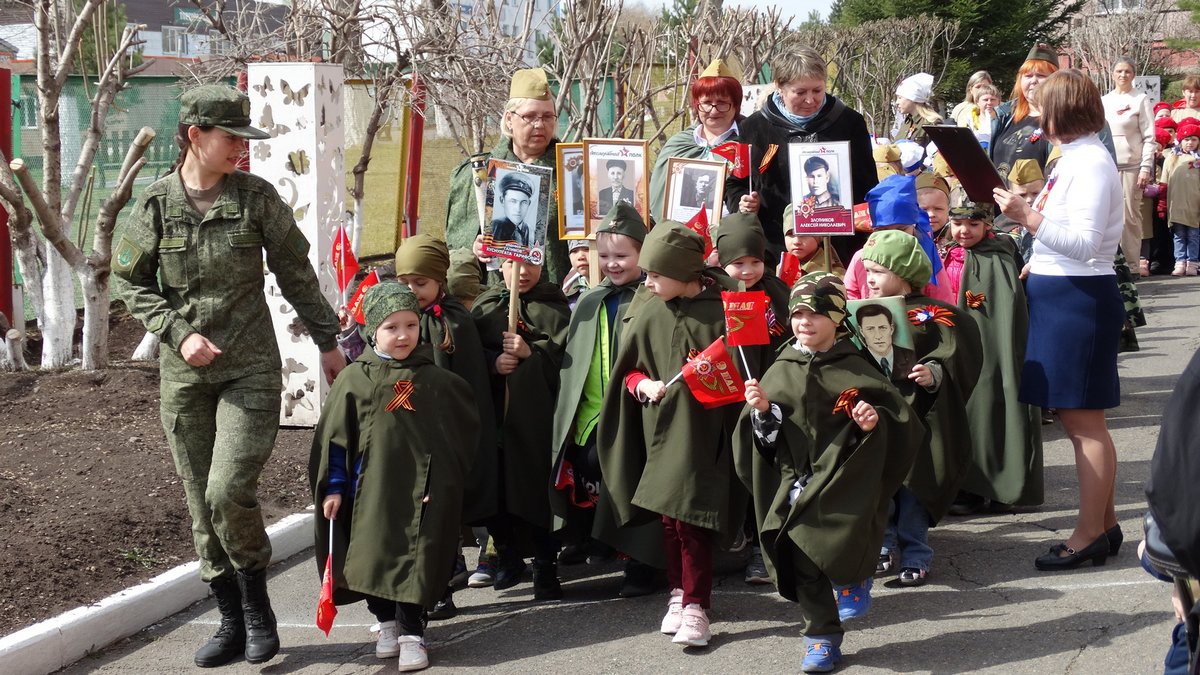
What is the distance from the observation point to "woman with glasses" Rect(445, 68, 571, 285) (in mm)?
6352

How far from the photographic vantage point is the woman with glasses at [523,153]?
20.8 ft

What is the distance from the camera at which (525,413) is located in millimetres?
5777

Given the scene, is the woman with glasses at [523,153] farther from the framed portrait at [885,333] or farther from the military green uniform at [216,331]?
the framed portrait at [885,333]

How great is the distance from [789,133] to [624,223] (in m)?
1.50

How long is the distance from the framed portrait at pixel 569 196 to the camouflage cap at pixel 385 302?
1.41 metres

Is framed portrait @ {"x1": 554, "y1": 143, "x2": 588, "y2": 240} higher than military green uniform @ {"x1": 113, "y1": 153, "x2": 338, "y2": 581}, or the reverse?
framed portrait @ {"x1": 554, "y1": 143, "x2": 588, "y2": 240}

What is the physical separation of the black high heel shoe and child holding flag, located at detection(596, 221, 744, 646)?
140 cm

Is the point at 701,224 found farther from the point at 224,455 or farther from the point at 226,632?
the point at 226,632

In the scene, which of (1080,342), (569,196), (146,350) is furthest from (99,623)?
(146,350)

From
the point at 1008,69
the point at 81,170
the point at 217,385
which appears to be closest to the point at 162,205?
the point at 217,385

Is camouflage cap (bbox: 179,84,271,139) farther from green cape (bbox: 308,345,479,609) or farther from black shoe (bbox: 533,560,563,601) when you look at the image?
black shoe (bbox: 533,560,563,601)

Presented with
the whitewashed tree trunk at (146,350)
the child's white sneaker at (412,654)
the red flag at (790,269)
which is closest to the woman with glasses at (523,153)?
the red flag at (790,269)

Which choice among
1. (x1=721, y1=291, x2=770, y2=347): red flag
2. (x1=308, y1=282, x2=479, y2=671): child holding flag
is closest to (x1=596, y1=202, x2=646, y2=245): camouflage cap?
(x1=721, y1=291, x2=770, y2=347): red flag

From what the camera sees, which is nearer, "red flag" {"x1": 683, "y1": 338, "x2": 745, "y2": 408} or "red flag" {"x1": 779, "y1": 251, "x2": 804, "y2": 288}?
"red flag" {"x1": 683, "y1": 338, "x2": 745, "y2": 408}
